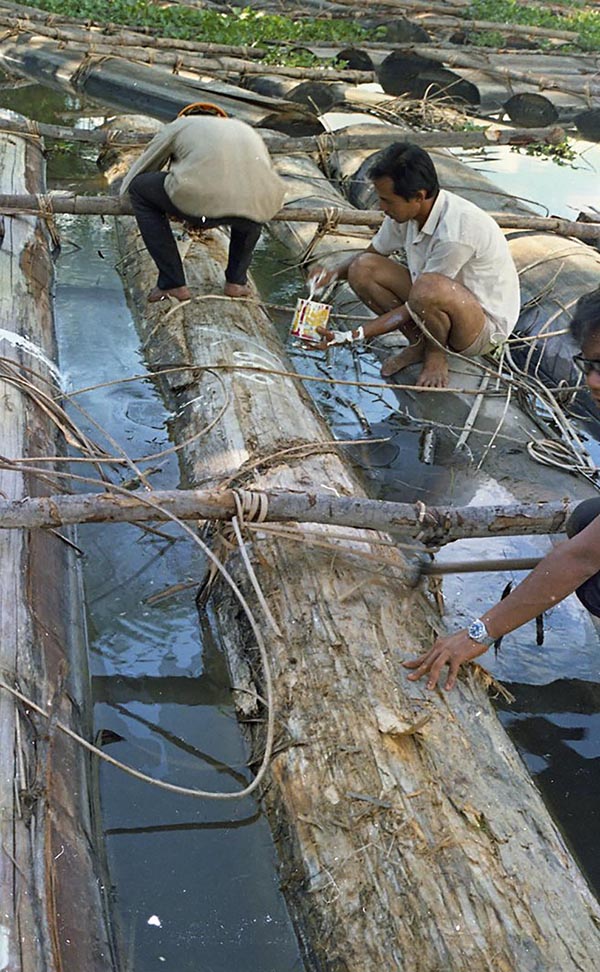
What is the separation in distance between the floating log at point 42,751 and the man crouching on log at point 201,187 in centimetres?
124

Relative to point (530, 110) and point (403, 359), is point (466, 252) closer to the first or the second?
point (403, 359)

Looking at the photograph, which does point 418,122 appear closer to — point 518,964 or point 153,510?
point 153,510

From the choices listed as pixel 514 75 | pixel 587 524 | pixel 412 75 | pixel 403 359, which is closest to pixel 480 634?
pixel 587 524

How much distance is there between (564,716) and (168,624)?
50.5 inches

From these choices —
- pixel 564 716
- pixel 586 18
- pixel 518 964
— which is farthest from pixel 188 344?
pixel 586 18

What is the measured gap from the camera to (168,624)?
3336 millimetres

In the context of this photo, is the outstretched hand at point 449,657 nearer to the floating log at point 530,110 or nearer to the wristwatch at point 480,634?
the wristwatch at point 480,634

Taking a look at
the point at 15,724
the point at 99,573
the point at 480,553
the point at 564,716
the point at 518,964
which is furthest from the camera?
the point at 480,553

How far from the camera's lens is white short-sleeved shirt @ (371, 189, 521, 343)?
4.52 m

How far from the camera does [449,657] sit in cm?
266

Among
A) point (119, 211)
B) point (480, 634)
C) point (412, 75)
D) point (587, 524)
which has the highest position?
point (587, 524)

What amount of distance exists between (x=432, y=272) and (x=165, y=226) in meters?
1.35

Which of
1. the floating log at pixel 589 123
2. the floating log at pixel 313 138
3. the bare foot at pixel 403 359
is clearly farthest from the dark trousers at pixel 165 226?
the floating log at pixel 589 123

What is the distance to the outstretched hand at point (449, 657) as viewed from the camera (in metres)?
2.64
